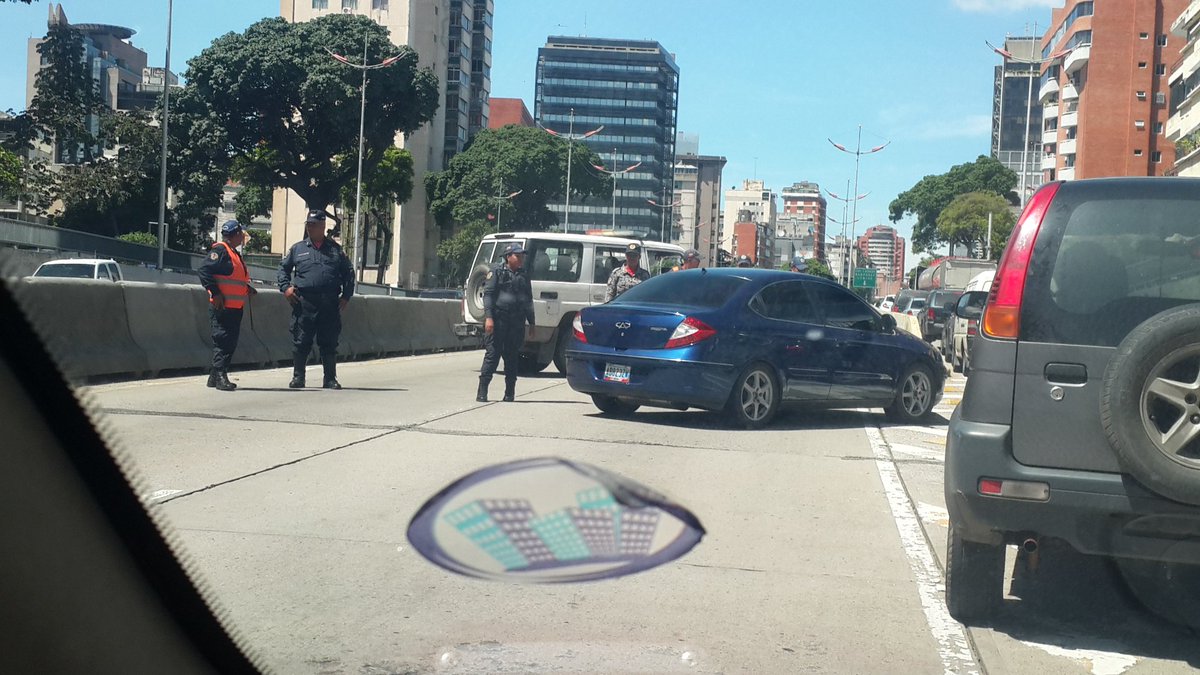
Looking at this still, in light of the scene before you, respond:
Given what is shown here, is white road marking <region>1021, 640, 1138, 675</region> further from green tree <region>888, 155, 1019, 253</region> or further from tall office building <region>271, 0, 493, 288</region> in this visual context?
green tree <region>888, 155, 1019, 253</region>

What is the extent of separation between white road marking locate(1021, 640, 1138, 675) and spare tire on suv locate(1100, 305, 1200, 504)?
710 millimetres

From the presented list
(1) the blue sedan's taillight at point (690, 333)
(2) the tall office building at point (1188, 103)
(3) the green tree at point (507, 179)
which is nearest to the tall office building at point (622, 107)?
(3) the green tree at point (507, 179)

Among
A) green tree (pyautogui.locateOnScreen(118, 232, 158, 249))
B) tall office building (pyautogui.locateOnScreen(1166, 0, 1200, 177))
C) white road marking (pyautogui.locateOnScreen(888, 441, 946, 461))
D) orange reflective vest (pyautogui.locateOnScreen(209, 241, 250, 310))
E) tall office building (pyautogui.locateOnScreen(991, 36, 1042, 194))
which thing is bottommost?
white road marking (pyautogui.locateOnScreen(888, 441, 946, 461))

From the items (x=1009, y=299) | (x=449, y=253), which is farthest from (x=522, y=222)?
(x=1009, y=299)

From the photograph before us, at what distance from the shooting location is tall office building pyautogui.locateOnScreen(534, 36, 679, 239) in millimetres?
174000

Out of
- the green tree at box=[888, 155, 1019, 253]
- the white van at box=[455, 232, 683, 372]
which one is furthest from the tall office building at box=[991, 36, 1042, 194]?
the white van at box=[455, 232, 683, 372]

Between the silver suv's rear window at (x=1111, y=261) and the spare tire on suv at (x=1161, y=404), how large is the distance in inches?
8.4

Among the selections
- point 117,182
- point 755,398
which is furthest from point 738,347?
point 117,182

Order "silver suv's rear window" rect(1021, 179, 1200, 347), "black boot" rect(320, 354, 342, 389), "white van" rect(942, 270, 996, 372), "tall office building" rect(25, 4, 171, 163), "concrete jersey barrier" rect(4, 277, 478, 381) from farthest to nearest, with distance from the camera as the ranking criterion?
"tall office building" rect(25, 4, 171, 163), "white van" rect(942, 270, 996, 372), "black boot" rect(320, 354, 342, 389), "concrete jersey barrier" rect(4, 277, 478, 381), "silver suv's rear window" rect(1021, 179, 1200, 347)

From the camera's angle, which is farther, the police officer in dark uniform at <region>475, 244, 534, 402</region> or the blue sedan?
the police officer in dark uniform at <region>475, 244, 534, 402</region>

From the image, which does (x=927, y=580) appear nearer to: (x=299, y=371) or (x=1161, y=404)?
(x=1161, y=404)

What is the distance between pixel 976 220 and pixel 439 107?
4321cm

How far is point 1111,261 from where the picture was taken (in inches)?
184

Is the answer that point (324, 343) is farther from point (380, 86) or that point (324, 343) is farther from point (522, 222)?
point (522, 222)
